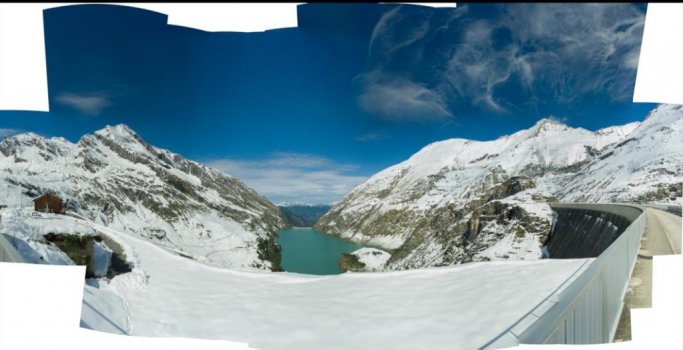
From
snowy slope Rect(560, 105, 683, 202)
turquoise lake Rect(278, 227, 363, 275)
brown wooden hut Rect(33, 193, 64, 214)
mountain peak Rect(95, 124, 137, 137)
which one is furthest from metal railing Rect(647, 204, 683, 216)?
brown wooden hut Rect(33, 193, 64, 214)

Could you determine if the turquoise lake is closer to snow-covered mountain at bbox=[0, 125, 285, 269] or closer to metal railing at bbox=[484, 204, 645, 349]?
snow-covered mountain at bbox=[0, 125, 285, 269]

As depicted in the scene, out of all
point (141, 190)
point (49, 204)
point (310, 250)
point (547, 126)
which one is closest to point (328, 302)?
point (310, 250)

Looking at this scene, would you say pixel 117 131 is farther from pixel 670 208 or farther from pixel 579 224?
pixel 670 208

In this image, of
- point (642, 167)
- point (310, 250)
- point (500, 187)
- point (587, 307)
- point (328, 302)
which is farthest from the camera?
point (310, 250)

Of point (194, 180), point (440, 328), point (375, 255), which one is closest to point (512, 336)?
point (440, 328)

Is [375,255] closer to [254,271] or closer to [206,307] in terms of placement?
[254,271]

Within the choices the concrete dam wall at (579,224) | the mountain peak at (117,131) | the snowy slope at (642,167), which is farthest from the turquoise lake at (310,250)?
the snowy slope at (642,167)
